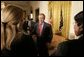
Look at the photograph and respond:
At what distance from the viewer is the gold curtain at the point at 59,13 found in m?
1.39

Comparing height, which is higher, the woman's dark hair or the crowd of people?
the woman's dark hair

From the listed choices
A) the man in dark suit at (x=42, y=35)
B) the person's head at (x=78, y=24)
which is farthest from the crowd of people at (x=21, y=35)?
the person's head at (x=78, y=24)

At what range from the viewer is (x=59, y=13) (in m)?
1.41

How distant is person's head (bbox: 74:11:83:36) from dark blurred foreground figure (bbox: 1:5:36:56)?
0.30 meters

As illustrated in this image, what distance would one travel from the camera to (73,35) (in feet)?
4.51

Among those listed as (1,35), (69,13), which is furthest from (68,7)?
(1,35)

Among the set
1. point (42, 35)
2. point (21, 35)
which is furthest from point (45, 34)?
point (21, 35)

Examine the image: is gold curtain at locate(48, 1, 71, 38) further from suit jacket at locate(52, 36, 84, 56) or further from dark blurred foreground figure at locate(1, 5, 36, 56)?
dark blurred foreground figure at locate(1, 5, 36, 56)

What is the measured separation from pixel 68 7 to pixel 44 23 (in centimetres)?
18

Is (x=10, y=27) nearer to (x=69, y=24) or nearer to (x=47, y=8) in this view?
(x=47, y=8)

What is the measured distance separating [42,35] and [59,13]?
0.18m

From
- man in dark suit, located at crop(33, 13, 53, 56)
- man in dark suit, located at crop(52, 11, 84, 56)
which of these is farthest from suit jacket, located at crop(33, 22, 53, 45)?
man in dark suit, located at crop(52, 11, 84, 56)

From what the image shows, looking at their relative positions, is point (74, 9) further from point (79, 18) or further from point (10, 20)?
point (10, 20)

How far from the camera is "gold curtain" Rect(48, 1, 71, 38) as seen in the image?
139 centimetres
